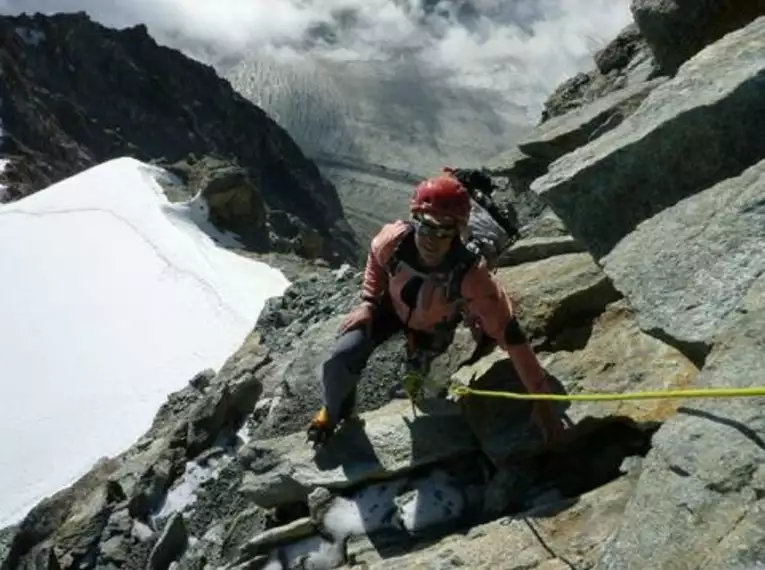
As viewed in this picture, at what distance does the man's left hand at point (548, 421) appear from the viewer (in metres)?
7.77

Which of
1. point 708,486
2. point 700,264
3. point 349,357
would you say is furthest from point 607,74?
point 708,486

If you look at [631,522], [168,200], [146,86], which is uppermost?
[146,86]

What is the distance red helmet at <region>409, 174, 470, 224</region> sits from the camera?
25.7 ft

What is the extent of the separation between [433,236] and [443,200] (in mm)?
326

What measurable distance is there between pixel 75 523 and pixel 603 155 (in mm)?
9736

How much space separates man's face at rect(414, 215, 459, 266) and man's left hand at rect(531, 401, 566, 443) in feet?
4.80

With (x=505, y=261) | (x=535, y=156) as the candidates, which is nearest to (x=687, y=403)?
(x=505, y=261)

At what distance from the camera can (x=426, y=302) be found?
854cm

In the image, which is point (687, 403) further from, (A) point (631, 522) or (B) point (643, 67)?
(B) point (643, 67)

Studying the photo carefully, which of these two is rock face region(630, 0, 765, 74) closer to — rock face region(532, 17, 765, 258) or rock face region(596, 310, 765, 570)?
rock face region(532, 17, 765, 258)

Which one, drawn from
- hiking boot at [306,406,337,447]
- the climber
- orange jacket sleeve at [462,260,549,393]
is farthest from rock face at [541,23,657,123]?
hiking boot at [306,406,337,447]

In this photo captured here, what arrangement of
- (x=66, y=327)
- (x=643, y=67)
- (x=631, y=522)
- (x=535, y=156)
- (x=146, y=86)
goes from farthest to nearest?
(x=146, y=86)
(x=66, y=327)
(x=643, y=67)
(x=535, y=156)
(x=631, y=522)

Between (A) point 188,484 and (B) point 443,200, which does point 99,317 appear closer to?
(A) point 188,484

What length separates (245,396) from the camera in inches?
552
